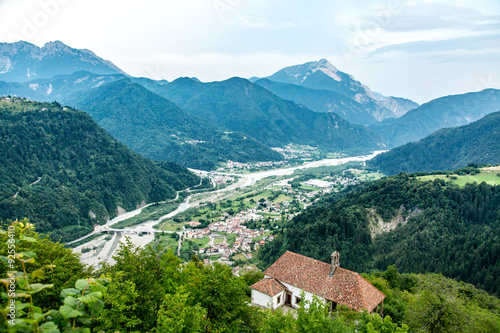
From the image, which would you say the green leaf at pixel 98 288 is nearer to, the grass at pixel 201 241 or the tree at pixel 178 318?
the tree at pixel 178 318

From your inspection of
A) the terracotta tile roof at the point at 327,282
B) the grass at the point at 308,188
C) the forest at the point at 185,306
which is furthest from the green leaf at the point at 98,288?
the grass at the point at 308,188

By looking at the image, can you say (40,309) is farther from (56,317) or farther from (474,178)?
(474,178)

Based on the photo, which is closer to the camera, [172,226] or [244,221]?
[172,226]

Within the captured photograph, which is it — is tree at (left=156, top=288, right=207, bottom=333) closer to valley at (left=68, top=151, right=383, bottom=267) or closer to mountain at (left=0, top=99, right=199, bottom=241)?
valley at (left=68, top=151, right=383, bottom=267)

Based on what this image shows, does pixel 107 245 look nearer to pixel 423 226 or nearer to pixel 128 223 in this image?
pixel 128 223

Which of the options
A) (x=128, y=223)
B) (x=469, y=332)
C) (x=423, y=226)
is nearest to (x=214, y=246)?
(x=128, y=223)

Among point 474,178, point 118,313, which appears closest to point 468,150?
point 474,178
